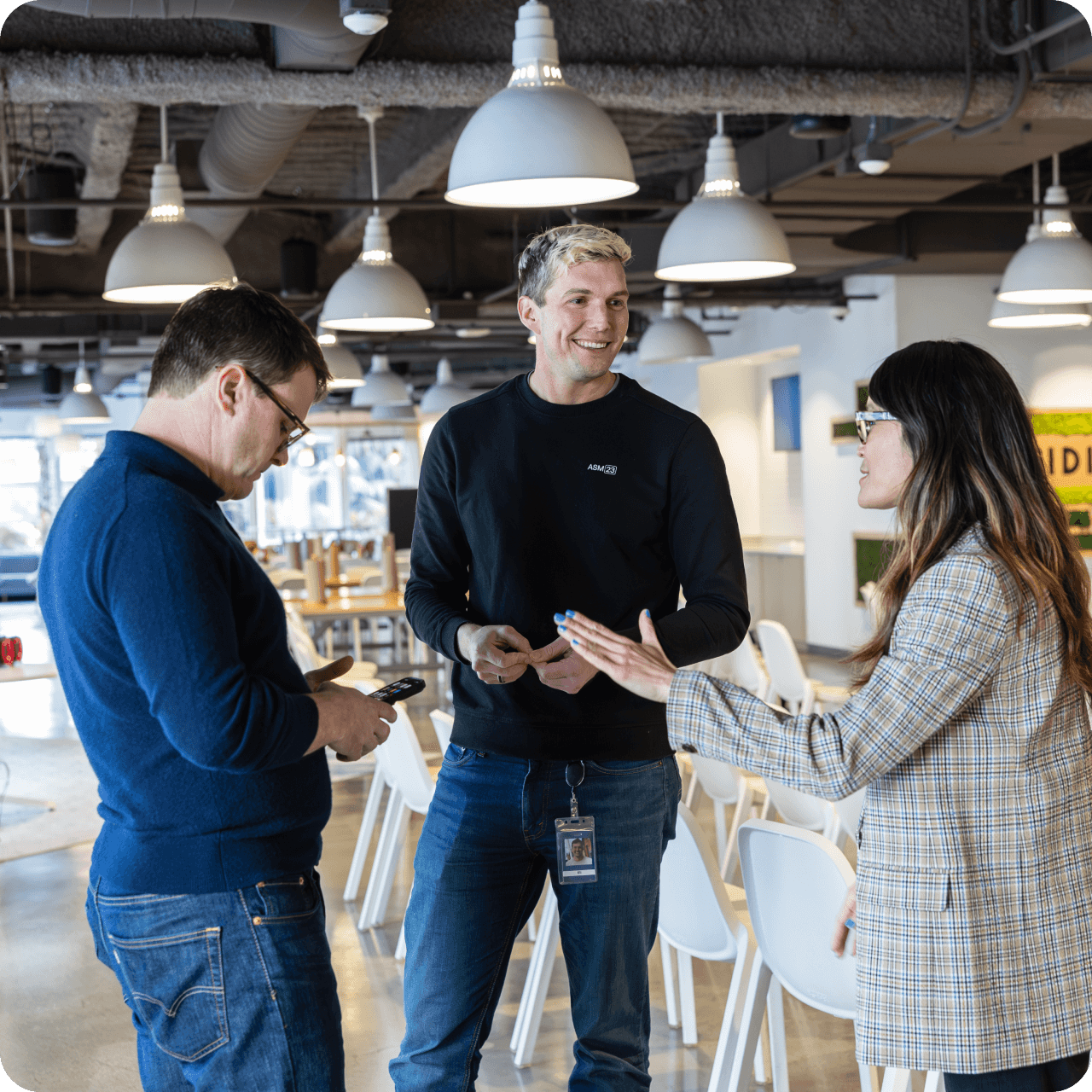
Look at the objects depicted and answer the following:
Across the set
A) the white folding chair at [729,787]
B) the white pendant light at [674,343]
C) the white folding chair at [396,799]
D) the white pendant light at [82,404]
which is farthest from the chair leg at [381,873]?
the white pendant light at [82,404]

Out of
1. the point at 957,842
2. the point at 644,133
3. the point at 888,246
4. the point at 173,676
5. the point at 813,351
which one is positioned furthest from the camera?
the point at 813,351

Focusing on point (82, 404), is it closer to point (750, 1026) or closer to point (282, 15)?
point (282, 15)

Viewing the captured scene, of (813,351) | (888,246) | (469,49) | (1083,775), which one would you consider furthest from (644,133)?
(1083,775)

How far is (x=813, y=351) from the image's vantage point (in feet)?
38.4

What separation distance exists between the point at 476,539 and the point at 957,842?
3.27ft

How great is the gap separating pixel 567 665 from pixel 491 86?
2.79 metres

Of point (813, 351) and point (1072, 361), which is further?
point (813, 351)

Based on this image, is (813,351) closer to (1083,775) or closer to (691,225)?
(691,225)

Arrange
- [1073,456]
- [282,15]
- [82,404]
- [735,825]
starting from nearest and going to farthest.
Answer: [282,15]
[735,825]
[1073,456]
[82,404]

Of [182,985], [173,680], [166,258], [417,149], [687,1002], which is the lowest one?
[687,1002]

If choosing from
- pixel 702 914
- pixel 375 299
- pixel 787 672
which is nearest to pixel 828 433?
pixel 787 672

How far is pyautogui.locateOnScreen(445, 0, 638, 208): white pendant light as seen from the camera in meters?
2.58

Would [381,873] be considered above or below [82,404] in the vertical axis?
below

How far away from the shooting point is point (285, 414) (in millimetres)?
1739
